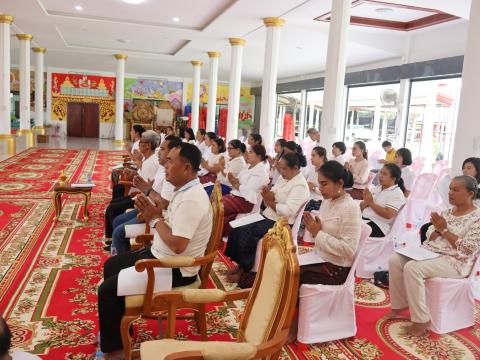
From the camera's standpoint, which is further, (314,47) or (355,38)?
(314,47)

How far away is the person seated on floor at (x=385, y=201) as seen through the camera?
161 inches

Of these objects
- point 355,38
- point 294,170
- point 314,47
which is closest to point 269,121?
point 355,38

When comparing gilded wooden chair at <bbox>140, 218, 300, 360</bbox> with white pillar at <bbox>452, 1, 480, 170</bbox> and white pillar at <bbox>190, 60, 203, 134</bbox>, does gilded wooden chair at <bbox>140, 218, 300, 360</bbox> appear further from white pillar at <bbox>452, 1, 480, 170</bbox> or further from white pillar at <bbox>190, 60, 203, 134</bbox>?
white pillar at <bbox>190, 60, 203, 134</bbox>

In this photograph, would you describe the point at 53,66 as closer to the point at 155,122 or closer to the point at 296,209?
the point at 155,122

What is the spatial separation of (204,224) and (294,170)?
1.61 meters

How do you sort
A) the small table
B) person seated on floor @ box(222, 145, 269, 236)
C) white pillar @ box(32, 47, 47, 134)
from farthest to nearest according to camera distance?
white pillar @ box(32, 47, 47, 134), the small table, person seated on floor @ box(222, 145, 269, 236)

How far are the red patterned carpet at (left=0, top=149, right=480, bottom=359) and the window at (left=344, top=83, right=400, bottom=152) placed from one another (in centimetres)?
854

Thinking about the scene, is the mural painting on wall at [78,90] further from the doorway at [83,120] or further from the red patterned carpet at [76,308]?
the red patterned carpet at [76,308]

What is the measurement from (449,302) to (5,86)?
1209 cm

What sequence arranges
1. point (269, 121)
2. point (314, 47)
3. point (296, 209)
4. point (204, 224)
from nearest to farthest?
point (204, 224)
point (296, 209)
point (269, 121)
point (314, 47)

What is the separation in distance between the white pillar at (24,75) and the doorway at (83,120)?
23.6 ft

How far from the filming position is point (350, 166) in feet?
21.7

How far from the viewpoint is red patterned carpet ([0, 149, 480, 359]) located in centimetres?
277

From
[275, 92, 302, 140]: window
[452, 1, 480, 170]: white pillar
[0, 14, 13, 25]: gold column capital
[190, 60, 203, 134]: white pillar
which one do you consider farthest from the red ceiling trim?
[275, 92, 302, 140]: window
